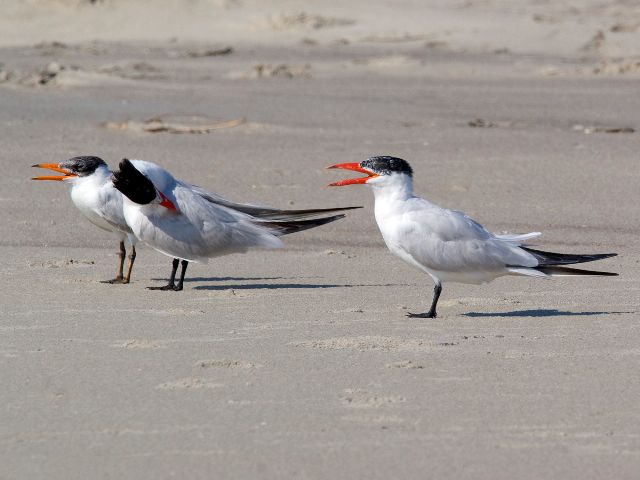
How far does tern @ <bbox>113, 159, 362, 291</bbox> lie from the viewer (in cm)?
661

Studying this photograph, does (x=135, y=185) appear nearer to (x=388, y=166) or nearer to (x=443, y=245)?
(x=388, y=166)

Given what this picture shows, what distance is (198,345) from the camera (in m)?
5.00

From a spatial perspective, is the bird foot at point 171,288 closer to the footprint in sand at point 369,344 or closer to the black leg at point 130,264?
the black leg at point 130,264

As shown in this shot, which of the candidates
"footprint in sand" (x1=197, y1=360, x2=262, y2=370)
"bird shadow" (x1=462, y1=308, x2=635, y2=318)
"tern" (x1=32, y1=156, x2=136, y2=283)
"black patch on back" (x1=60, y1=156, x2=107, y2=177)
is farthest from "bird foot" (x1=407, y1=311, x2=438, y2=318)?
"black patch on back" (x1=60, y1=156, x2=107, y2=177)

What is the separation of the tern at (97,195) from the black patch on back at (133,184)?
0.31m

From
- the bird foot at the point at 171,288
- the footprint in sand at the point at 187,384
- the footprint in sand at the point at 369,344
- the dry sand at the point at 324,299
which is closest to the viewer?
the dry sand at the point at 324,299

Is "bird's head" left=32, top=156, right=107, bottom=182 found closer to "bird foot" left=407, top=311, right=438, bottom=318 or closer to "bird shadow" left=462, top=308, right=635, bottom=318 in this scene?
"bird foot" left=407, top=311, right=438, bottom=318

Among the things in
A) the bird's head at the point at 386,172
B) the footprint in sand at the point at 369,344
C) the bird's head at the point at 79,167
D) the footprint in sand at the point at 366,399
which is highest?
the bird's head at the point at 386,172

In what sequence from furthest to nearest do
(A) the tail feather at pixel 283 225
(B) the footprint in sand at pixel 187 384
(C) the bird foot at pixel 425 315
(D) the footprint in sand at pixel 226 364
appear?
(A) the tail feather at pixel 283 225 < (C) the bird foot at pixel 425 315 < (D) the footprint in sand at pixel 226 364 < (B) the footprint in sand at pixel 187 384

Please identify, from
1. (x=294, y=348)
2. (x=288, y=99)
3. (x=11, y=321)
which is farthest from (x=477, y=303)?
(x=288, y=99)

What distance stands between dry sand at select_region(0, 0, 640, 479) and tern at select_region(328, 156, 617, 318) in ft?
0.72

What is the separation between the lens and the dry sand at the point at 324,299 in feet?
12.5

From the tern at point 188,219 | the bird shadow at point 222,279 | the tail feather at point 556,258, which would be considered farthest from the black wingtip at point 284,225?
the tail feather at point 556,258

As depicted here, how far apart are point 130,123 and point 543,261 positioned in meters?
6.57
